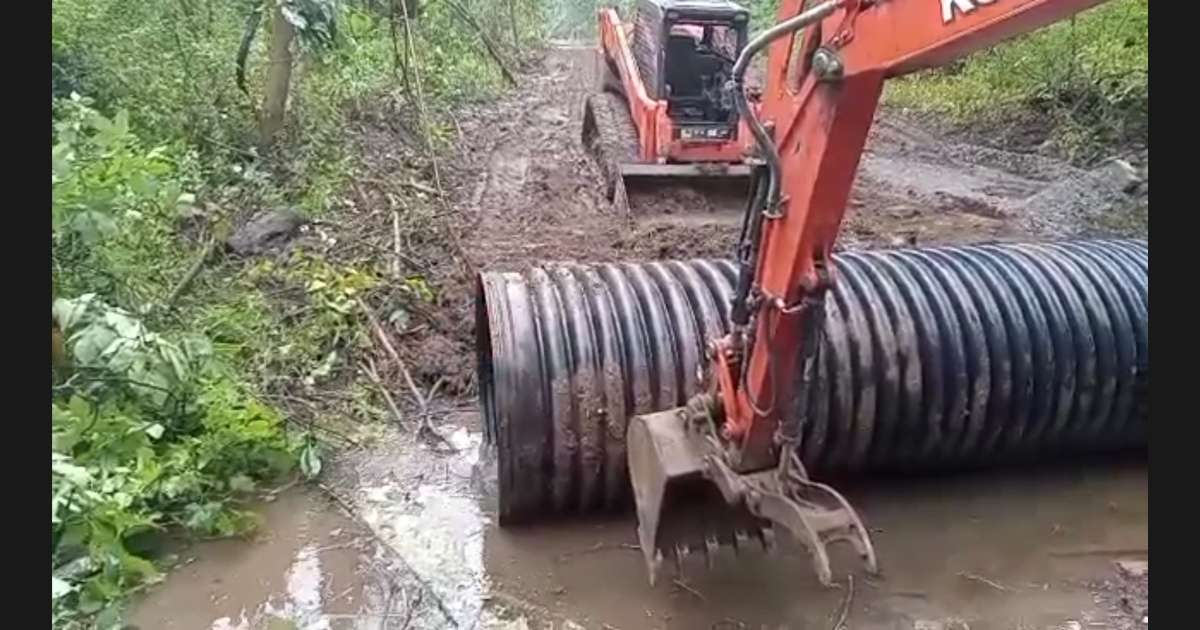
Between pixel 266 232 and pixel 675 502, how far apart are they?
13.9 ft

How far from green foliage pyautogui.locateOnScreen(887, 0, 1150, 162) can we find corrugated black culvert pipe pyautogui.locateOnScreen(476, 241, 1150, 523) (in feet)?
20.6

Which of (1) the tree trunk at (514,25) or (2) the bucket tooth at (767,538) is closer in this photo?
(2) the bucket tooth at (767,538)

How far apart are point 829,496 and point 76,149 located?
160 inches

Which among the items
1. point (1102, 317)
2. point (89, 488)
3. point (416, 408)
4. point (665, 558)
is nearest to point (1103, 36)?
point (1102, 317)

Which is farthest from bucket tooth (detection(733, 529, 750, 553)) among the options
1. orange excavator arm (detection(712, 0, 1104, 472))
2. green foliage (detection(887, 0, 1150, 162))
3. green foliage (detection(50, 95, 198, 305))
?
green foliage (detection(887, 0, 1150, 162))

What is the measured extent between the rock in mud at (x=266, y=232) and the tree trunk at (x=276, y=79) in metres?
1.36

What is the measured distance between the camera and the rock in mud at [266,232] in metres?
7.02

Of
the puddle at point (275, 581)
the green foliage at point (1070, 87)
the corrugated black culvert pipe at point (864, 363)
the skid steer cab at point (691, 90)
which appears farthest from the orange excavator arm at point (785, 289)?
the green foliage at point (1070, 87)

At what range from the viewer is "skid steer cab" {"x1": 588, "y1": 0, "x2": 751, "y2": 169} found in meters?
8.95

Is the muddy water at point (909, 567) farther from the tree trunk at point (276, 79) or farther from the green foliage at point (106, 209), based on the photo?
the tree trunk at point (276, 79)

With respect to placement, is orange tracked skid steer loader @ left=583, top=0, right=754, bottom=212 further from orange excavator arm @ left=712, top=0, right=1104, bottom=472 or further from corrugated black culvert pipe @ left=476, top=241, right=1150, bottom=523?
orange excavator arm @ left=712, top=0, right=1104, bottom=472

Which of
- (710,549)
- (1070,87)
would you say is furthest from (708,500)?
(1070,87)

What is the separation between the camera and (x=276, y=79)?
8586 mm

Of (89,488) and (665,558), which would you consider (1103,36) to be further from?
(89,488)
